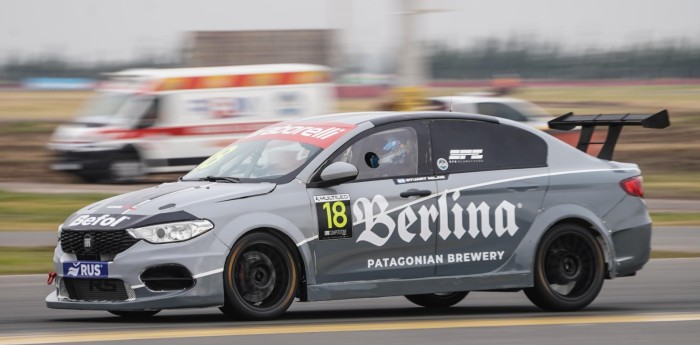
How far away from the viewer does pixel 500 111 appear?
25.0m

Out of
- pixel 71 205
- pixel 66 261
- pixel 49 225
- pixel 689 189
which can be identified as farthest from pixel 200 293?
pixel 689 189

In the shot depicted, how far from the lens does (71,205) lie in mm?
21797

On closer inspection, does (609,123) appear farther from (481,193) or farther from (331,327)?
(331,327)

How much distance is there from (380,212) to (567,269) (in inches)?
64.3

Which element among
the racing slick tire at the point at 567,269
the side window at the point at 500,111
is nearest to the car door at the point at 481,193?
the racing slick tire at the point at 567,269

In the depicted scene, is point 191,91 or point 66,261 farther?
point 191,91

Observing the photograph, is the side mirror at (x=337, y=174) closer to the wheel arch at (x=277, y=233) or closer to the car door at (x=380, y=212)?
the car door at (x=380, y=212)

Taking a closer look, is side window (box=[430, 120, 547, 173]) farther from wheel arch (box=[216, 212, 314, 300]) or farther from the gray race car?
wheel arch (box=[216, 212, 314, 300])

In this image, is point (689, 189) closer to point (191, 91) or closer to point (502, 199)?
point (191, 91)

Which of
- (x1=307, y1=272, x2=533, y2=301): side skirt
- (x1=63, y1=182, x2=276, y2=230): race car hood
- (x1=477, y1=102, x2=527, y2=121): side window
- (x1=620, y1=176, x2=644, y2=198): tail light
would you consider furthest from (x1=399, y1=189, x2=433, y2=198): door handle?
(x1=477, y1=102, x2=527, y2=121): side window

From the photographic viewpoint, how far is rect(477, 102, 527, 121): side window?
2465cm

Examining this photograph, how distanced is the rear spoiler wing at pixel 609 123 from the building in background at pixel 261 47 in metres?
26.6

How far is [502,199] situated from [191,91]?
17.5m

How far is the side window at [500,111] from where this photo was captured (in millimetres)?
24653
